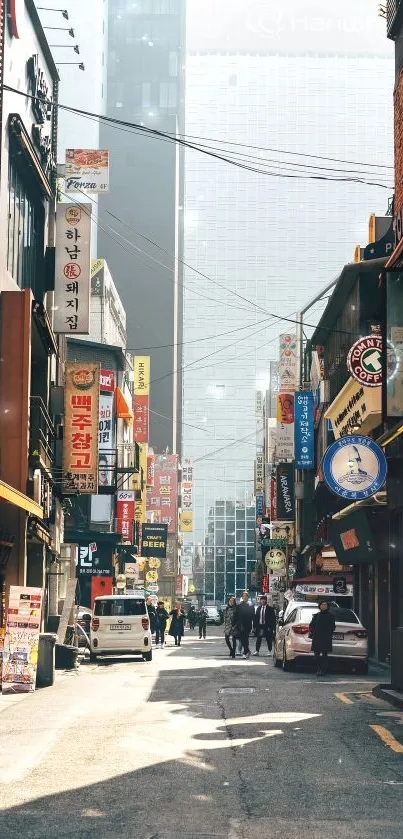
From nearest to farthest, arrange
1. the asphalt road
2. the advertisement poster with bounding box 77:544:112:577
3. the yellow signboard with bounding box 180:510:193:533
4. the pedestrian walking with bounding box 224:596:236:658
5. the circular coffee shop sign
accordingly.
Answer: the asphalt road, the circular coffee shop sign, the pedestrian walking with bounding box 224:596:236:658, the advertisement poster with bounding box 77:544:112:577, the yellow signboard with bounding box 180:510:193:533

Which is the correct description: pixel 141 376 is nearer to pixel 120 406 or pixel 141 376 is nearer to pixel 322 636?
pixel 120 406

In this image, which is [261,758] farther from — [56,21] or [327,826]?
[56,21]

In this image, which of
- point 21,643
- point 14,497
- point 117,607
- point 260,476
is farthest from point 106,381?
point 260,476

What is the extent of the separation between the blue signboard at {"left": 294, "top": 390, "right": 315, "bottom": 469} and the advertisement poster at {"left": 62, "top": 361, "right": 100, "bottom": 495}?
2058cm

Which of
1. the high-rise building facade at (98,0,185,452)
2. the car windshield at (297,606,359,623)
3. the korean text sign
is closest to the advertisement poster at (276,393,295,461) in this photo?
the korean text sign

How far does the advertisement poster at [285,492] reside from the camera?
219 ft

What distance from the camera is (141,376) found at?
93438mm

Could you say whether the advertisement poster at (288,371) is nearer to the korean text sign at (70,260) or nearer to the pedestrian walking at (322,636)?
the korean text sign at (70,260)

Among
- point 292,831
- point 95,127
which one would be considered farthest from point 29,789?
point 95,127

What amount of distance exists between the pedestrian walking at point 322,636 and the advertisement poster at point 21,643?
586 centimetres

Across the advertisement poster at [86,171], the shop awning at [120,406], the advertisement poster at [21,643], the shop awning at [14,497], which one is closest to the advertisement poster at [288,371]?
the shop awning at [120,406]

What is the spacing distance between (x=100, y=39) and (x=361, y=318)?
12981cm

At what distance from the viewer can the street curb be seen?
17078 millimetres

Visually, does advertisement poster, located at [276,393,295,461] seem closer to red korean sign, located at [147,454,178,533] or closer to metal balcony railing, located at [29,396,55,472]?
metal balcony railing, located at [29,396,55,472]
